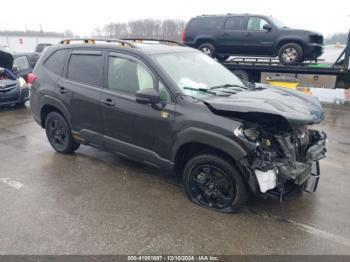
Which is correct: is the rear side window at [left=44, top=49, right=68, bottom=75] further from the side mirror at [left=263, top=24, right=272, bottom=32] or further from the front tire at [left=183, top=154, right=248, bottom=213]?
the side mirror at [left=263, top=24, right=272, bottom=32]

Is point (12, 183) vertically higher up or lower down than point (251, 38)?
lower down

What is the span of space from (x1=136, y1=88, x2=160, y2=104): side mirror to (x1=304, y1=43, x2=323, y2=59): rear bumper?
798cm

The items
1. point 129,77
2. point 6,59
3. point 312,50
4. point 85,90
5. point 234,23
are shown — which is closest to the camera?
point 129,77

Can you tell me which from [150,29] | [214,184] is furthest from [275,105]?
[150,29]

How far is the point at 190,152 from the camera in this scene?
368cm

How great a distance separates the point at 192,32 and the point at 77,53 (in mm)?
7519

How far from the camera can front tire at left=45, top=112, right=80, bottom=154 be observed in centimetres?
506

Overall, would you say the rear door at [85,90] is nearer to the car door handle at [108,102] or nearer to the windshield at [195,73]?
the car door handle at [108,102]

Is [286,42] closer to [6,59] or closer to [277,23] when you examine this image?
[277,23]

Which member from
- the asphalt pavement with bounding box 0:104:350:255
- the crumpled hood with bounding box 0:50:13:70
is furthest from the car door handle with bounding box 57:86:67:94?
the crumpled hood with bounding box 0:50:13:70

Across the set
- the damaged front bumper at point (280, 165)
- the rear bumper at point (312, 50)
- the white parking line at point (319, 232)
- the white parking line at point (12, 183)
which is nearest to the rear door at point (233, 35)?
the rear bumper at point (312, 50)

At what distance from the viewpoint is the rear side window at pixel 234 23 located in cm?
1072

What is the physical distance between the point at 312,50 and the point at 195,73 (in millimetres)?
7306

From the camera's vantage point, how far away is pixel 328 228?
3.23 m
